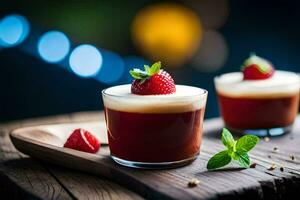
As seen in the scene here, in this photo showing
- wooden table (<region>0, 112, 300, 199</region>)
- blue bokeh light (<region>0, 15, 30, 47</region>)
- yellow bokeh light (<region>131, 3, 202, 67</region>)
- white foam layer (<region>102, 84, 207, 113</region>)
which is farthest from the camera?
yellow bokeh light (<region>131, 3, 202, 67</region>)

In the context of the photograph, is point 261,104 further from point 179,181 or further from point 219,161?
point 179,181

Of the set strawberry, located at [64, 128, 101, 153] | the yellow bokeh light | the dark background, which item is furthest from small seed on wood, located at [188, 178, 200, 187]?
the yellow bokeh light

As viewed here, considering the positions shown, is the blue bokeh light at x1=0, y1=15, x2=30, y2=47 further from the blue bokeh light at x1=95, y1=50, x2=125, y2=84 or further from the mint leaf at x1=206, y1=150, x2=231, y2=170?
the mint leaf at x1=206, y1=150, x2=231, y2=170

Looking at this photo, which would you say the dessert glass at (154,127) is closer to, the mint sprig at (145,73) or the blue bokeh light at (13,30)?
the mint sprig at (145,73)

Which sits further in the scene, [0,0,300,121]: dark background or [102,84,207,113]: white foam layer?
[0,0,300,121]: dark background

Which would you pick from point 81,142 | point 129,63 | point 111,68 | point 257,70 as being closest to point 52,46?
point 111,68
